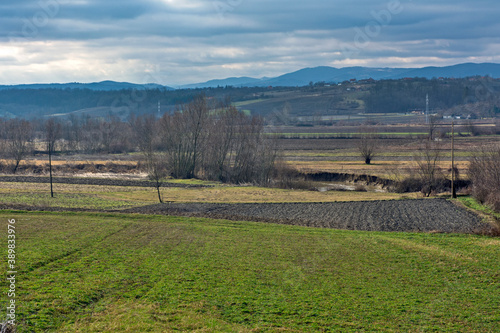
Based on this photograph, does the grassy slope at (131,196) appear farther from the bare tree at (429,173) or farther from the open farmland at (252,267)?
the bare tree at (429,173)

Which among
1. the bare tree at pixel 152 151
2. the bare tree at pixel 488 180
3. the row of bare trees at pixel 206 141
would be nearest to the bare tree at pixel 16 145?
the bare tree at pixel 152 151

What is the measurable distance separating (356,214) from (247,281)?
21656 millimetres

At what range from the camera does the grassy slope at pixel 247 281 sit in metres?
12.7

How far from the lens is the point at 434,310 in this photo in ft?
45.6

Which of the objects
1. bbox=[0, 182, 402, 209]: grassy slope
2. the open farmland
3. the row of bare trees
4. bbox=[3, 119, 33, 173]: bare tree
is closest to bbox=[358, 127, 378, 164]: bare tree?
the row of bare trees

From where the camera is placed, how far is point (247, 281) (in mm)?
16547

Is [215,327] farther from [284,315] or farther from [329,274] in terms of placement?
[329,274]

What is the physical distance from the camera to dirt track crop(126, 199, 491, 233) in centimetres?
3152

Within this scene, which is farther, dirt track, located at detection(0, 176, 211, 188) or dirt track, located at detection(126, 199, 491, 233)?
dirt track, located at detection(0, 176, 211, 188)

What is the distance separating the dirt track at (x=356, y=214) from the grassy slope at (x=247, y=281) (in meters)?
5.24

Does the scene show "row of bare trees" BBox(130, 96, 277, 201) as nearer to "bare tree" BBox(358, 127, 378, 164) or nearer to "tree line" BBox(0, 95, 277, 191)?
"tree line" BBox(0, 95, 277, 191)

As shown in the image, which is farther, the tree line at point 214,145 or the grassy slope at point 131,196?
the tree line at point 214,145

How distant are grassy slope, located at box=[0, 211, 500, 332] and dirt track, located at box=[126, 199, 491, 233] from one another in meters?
5.24

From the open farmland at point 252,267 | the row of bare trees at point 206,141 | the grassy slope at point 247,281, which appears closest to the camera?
the grassy slope at point 247,281
